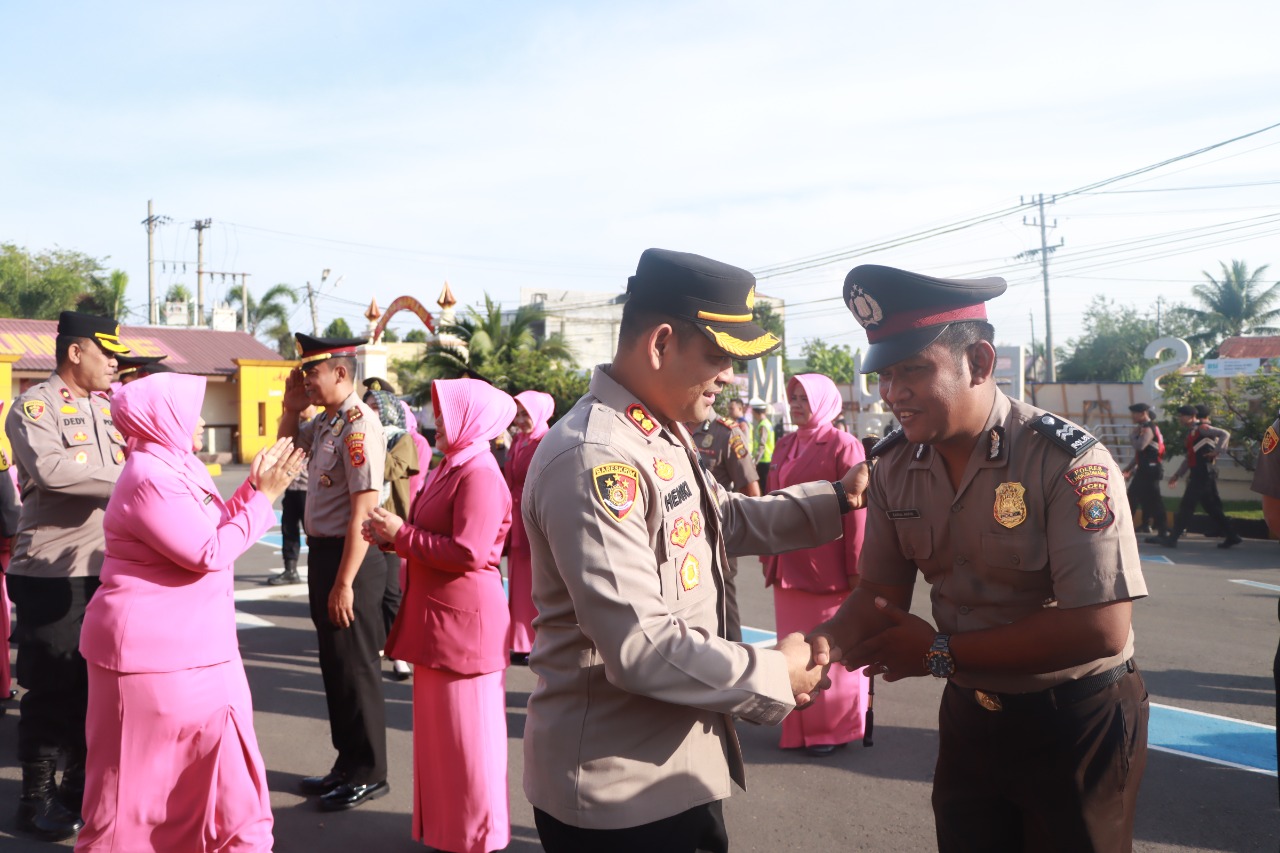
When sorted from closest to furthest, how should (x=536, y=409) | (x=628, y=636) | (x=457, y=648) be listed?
(x=628, y=636) → (x=457, y=648) → (x=536, y=409)

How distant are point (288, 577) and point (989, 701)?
961 cm

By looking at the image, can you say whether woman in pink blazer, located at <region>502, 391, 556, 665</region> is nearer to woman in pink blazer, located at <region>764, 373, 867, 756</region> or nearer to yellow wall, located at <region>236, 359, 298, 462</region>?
woman in pink blazer, located at <region>764, 373, 867, 756</region>

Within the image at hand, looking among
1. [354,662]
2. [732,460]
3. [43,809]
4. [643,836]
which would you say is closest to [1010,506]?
[643,836]

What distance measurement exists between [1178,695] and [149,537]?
20.0 feet

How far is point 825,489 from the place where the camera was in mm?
3037

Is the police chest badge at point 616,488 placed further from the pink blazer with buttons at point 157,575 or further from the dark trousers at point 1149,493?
the dark trousers at point 1149,493

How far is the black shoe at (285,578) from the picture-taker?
1066cm

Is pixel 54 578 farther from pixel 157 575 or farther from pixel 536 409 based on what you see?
pixel 536 409

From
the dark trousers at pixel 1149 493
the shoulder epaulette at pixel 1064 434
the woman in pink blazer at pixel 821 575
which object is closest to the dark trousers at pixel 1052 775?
the shoulder epaulette at pixel 1064 434

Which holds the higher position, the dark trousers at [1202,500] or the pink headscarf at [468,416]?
the pink headscarf at [468,416]

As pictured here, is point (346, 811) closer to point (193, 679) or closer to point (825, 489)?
point (193, 679)

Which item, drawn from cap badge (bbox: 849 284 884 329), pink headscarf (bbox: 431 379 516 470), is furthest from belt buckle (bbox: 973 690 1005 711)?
pink headscarf (bbox: 431 379 516 470)

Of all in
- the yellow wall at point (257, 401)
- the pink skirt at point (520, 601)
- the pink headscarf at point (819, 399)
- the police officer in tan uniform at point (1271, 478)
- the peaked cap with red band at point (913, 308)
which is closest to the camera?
the peaked cap with red band at point (913, 308)

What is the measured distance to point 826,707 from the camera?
544 cm
